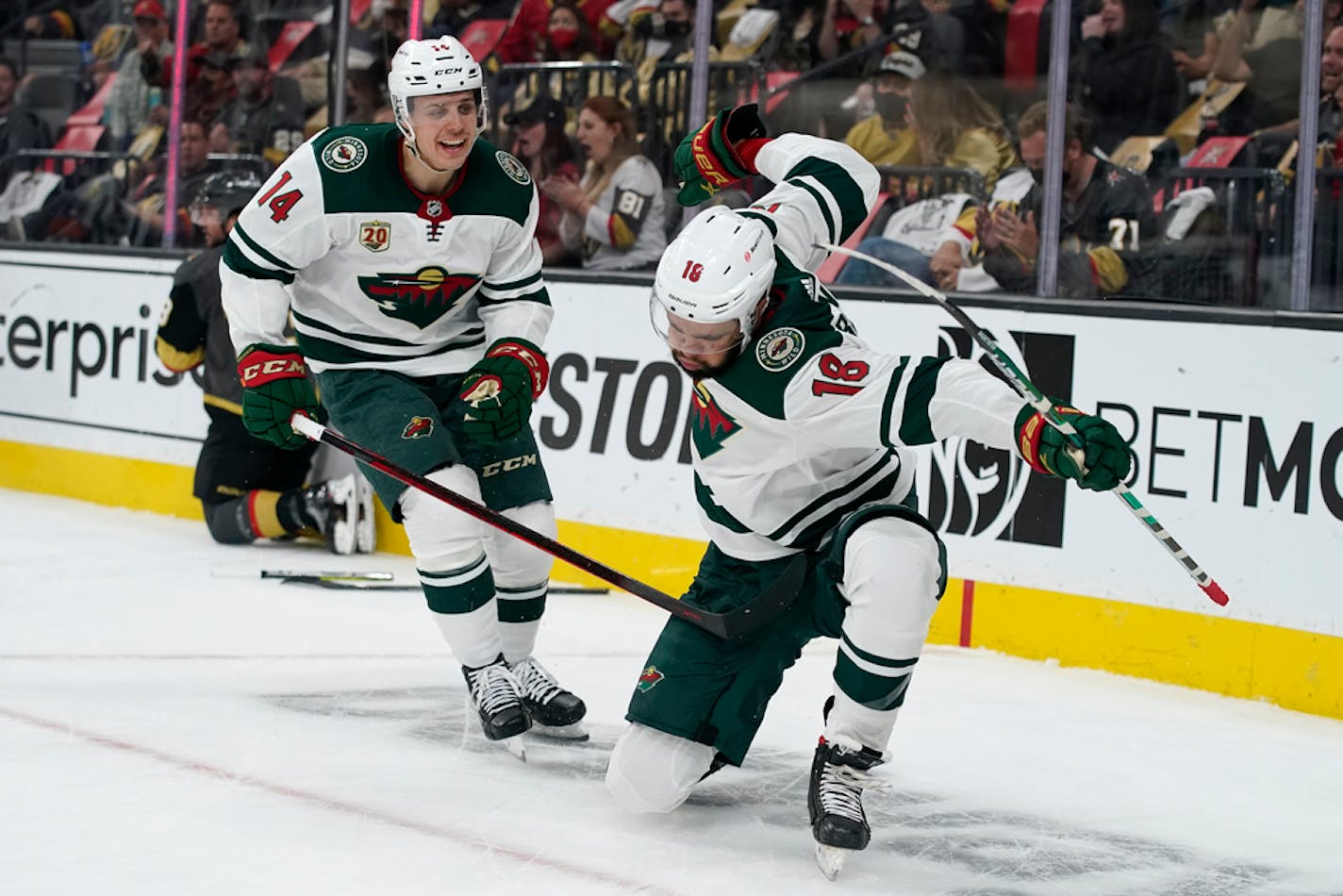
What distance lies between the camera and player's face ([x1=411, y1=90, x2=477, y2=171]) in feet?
11.0

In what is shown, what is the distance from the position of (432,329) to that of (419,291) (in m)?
0.10

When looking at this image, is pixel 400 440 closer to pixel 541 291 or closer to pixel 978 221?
pixel 541 291

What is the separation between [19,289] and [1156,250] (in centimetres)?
447

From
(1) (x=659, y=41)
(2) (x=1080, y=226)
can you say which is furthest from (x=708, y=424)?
(1) (x=659, y=41)

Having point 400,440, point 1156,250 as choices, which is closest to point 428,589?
point 400,440

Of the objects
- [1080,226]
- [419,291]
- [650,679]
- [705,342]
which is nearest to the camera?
[705,342]

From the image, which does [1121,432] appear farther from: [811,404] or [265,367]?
[265,367]

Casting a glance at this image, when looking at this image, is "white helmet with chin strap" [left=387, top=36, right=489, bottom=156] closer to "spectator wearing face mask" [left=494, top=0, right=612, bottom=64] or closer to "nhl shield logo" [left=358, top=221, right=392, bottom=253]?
"nhl shield logo" [left=358, top=221, right=392, bottom=253]

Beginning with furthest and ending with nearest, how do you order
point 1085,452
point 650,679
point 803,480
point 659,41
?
point 659,41 → point 650,679 → point 803,480 → point 1085,452

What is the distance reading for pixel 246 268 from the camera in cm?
344

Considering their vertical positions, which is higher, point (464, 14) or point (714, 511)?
point (464, 14)

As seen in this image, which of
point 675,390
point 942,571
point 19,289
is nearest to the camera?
point 942,571

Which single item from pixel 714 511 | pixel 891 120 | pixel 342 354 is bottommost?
pixel 714 511

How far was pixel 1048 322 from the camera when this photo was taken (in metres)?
4.50
